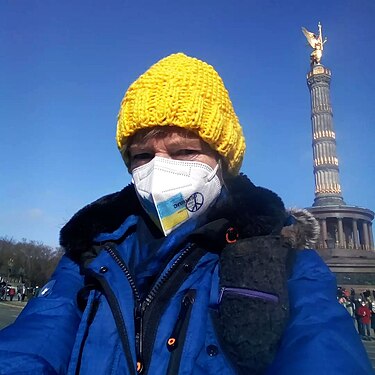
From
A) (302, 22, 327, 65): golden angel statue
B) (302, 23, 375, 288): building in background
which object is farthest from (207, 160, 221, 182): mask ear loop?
(302, 22, 327, 65): golden angel statue

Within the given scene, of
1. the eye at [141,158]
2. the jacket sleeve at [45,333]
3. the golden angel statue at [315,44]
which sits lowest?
the jacket sleeve at [45,333]

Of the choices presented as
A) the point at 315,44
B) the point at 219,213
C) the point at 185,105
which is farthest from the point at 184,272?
the point at 315,44

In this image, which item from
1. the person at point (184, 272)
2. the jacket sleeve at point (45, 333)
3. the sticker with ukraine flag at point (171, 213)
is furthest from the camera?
the sticker with ukraine flag at point (171, 213)

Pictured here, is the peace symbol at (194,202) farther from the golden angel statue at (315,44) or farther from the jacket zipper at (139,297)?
the golden angel statue at (315,44)

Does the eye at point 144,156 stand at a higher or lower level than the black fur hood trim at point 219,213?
higher

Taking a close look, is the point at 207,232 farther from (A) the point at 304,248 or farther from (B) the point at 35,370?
(B) the point at 35,370

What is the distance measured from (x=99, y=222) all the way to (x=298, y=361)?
36.3 inches

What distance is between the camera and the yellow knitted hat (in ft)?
5.01

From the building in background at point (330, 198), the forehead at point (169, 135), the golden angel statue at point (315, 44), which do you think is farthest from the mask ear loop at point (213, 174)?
the golden angel statue at point (315, 44)

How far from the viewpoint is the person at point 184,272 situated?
3.40 ft

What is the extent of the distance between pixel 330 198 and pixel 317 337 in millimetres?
33454

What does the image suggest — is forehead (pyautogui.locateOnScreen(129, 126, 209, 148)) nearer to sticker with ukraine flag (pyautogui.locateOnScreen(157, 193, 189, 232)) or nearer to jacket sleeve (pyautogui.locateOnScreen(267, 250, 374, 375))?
sticker with ukraine flag (pyautogui.locateOnScreen(157, 193, 189, 232))

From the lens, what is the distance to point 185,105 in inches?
60.6

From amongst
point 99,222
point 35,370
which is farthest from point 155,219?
point 35,370
